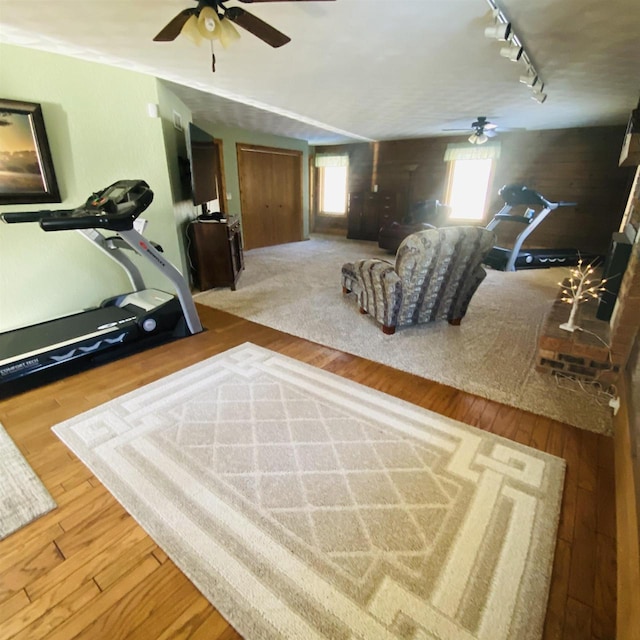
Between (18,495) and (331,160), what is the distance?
8.56 meters

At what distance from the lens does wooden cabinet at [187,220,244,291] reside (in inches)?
162

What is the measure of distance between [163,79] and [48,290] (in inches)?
90.6

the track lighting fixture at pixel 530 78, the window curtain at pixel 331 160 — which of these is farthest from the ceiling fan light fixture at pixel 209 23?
the window curtain at pixel 331 160

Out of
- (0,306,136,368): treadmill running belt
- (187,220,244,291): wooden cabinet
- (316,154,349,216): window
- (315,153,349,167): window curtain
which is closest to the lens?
(0,306,136,368): treadmill running belt

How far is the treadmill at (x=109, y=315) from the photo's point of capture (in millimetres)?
2281

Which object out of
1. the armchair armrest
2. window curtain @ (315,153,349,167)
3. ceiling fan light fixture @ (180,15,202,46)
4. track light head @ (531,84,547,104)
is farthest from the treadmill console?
window curtain @ (315,153,349,167)

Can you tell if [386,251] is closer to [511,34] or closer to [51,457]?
[511,34]

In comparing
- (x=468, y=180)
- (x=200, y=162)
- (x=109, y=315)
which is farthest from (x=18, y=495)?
(x=468, y=180)

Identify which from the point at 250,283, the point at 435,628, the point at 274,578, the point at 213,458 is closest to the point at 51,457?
the point at 213,458

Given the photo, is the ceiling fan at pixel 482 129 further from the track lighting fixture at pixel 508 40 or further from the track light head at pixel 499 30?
the track light head at pixel 499 30

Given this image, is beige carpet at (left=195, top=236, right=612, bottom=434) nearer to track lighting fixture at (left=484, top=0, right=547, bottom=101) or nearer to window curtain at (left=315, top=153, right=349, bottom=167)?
track lighting fixture at (left=484, top=0, right=547, bottom=101)

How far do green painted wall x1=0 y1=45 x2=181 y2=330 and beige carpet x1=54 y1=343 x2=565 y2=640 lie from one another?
1575 mm

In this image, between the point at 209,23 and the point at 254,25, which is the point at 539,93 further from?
the point at 209,23

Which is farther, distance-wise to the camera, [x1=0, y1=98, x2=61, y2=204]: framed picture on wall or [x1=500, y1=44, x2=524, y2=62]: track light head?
[x1=0, y1=98, x2=61, y2=204]: framed picture on wall
